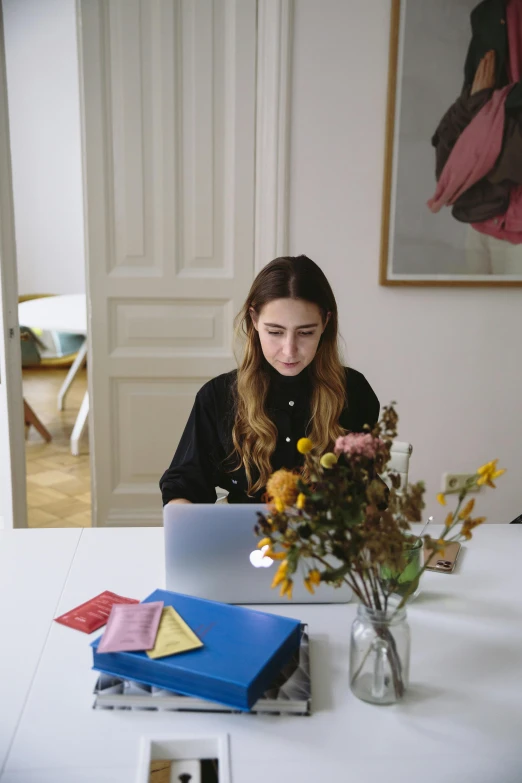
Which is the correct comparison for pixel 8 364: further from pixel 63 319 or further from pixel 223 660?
pixel 223 660

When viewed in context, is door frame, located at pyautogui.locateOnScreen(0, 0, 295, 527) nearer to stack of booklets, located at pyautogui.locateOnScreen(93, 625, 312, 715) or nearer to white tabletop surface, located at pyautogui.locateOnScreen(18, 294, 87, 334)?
white tabletop surface, located at pyautogui.locateOnScreen(18, 294, 87, 334)

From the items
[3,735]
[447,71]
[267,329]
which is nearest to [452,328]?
[447,71]

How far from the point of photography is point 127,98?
2828 mm

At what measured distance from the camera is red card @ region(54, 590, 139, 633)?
1.20 meters

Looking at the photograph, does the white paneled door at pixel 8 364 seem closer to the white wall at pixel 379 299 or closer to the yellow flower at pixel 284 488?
the white wall at pixel 379 299

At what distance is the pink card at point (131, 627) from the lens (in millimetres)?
1039

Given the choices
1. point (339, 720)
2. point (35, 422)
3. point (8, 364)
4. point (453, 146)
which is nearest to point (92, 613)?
point (339, 720)

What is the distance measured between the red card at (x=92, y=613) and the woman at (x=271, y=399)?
41 centimetres

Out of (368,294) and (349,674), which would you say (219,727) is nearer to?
(349,674)

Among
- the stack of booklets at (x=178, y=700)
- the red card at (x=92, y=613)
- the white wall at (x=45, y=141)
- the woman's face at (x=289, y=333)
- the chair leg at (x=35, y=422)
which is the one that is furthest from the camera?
the white wall at (x=45, y=141)

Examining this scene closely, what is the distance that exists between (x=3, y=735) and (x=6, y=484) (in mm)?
1909

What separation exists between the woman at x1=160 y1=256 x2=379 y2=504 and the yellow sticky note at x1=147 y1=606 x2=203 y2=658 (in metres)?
0.56

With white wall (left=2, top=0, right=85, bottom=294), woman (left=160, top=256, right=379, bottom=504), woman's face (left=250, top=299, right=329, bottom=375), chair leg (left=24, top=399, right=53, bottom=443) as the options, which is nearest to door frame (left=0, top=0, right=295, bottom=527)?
woman (left=160, top=256, right=379, bottom=504)

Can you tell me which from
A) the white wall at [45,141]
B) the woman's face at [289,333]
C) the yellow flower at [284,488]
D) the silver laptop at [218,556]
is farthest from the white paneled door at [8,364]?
the white wall at [45,141]
